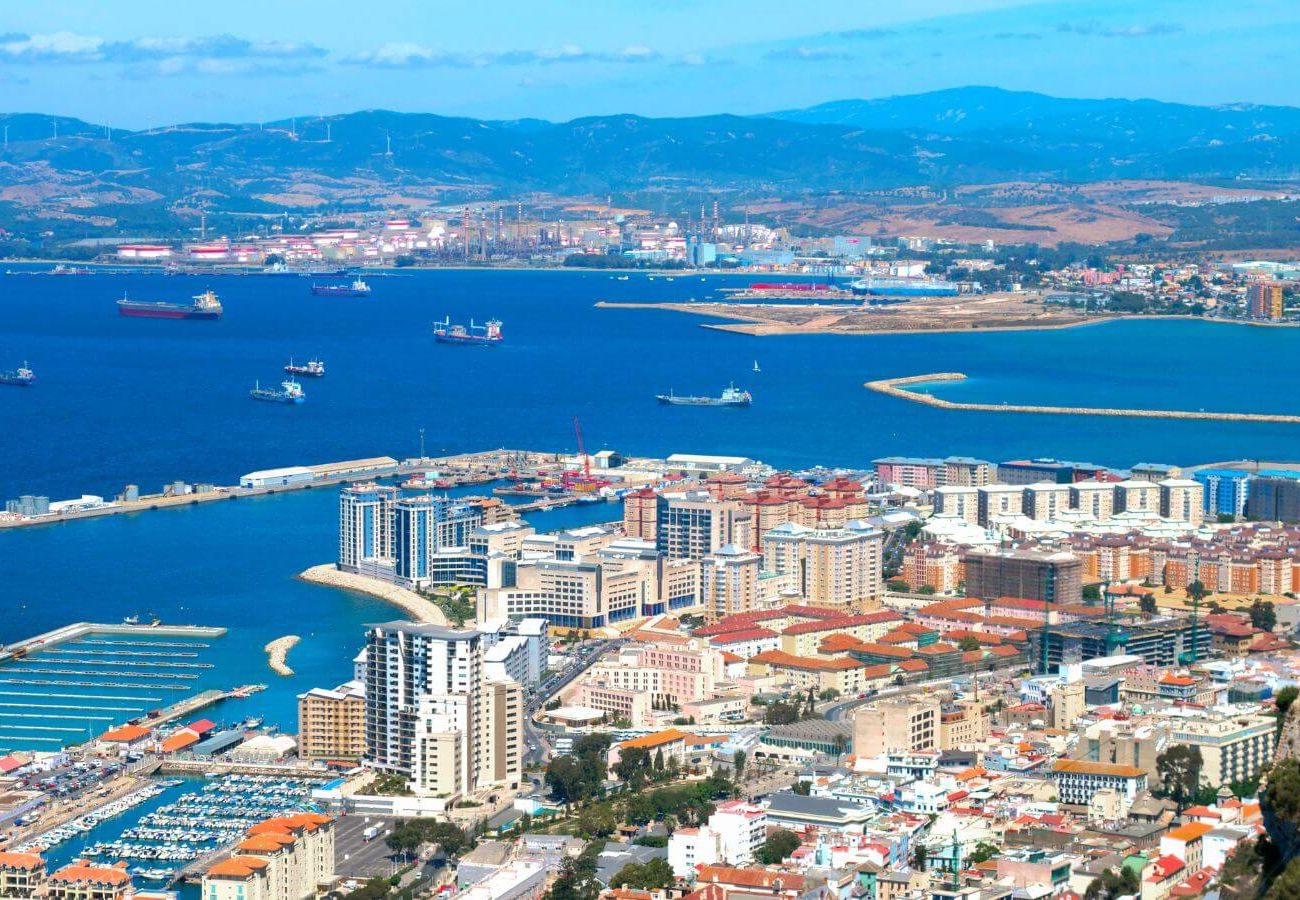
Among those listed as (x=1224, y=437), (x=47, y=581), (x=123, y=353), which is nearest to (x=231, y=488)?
(x=47, y=581)

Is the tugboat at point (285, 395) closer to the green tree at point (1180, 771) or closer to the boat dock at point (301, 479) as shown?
the boat dock at point (301, 479)

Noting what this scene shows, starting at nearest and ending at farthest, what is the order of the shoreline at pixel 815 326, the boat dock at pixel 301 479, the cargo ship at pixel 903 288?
the boat dock at pixel 301 479, the shoreline at pixel 815 326, the cargo ship at pixel 903 288

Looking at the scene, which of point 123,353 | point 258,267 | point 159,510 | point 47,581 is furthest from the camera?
point 258,267

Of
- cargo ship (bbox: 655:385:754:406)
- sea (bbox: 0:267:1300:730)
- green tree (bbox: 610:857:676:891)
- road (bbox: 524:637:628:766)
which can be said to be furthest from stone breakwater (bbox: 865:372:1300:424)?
green tree (bbox: 610:857:676:891)

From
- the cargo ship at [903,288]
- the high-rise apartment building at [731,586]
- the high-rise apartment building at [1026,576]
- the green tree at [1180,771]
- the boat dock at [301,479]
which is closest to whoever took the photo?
the green tree at [1180,771]

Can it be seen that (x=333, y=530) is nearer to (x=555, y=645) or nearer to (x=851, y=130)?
(x=555, y=645)

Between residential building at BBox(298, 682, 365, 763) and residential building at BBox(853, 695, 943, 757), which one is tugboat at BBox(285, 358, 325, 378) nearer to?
residential building at BBox(298, 682, 365, 763)

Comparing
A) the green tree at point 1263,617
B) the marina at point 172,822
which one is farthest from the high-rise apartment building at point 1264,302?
the marina at point 172,822
